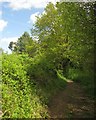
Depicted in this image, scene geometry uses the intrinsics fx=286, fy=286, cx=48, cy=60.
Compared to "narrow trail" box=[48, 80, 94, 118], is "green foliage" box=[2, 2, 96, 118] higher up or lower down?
higher up

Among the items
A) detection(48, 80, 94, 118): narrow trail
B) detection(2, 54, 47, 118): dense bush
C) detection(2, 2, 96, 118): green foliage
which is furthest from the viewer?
detection(48, 80, 94, 118): narrow trail

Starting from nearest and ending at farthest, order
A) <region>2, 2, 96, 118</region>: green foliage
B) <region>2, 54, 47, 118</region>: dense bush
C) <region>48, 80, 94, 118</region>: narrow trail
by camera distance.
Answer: <region>2, 54, 47, 118</region>: dense bush < <region>2, 2, 96, 118</region>: green foliage < <region>48, 80, 94, 118</region>: narrow trail

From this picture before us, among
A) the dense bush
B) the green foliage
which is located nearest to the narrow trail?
the green foliage

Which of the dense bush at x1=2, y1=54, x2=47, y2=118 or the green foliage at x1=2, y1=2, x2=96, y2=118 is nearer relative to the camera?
the dense bush at x1=2, y1=54, x2=47, y2=118

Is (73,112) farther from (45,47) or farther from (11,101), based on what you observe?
(45,47)

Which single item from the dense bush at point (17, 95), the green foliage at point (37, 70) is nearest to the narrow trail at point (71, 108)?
the green foliage at point (37, 70)

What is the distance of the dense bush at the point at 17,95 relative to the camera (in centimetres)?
948

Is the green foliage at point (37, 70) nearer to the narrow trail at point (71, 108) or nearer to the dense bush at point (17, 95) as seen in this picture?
the dense bush at point (17, 95)

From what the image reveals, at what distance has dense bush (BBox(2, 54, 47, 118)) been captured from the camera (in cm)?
948

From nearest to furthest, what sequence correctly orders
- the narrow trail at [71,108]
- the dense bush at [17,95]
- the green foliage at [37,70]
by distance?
1. the dense bush at [17,95]
2. the green foliage at [37,70]
3. the narrow trail at [71,108]

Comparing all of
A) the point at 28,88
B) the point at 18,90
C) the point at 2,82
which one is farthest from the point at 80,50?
the point at 2,82

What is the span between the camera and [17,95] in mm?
10711

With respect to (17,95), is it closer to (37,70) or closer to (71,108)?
(71,108)

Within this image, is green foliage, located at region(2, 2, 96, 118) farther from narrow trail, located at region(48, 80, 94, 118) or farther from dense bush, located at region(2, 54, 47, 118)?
narrow trail, located at region(48, 80, 94, 118)
